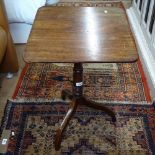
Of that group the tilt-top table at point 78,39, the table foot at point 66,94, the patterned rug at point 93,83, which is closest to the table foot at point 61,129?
the tilt-top table at point 78,39

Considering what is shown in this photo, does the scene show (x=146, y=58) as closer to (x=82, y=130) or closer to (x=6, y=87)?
(x=82, y=130)

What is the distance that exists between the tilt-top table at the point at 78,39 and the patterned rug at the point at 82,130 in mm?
121

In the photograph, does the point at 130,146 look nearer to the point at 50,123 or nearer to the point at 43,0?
the point at 50,123

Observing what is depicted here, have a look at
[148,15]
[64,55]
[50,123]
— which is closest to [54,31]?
[64,55]

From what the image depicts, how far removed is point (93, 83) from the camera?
191 cm

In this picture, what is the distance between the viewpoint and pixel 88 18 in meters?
1.32

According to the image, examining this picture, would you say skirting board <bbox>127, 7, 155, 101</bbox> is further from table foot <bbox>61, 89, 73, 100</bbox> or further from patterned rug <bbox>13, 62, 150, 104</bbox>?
table foot <bbox>61, 89, 73, 100</bbox>

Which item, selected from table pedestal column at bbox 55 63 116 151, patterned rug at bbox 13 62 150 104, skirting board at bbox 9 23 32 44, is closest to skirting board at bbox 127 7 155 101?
patterned rug at bbox 13 62 150 104

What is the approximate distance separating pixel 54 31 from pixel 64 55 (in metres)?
0.22

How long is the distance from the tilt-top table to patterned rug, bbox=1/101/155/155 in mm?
121

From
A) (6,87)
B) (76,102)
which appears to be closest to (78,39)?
(76,102)

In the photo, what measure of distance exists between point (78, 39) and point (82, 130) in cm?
65

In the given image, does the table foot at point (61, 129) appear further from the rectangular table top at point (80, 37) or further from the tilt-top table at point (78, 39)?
the rectangular table top at point (80, 37)

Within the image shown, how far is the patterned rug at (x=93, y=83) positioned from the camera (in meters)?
1.78
